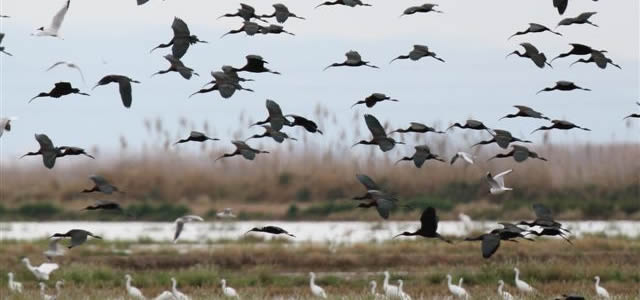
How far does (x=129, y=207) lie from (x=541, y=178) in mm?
9735

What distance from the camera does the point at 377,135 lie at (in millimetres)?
11312

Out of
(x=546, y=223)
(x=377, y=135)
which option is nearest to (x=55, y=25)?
(x=377, y=135)

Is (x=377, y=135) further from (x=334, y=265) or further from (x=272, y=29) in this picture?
(x=334, y=265)

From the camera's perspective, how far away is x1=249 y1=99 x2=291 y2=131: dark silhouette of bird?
36.7 feet

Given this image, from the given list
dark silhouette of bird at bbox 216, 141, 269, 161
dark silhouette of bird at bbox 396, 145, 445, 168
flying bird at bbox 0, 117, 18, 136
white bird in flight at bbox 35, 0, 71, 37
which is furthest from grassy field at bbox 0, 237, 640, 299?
white bird in flight at bbox 35, 0, 71, 37

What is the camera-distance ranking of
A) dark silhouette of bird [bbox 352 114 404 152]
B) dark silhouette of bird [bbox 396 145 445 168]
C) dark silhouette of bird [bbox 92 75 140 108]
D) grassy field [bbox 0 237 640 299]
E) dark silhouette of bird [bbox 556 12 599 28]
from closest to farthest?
dark silhouette of bird [bbox 92 75 140 108], dark silhouette of bird [bbox 352 114 404 152], dark silhouette of bird [bbox 396 145 445 168], dark silhouette of bird [bbox 556 12 599 28], grassy field [bbox 0 237 640 299]

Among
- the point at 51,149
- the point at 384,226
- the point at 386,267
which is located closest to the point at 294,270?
the point at 386,267

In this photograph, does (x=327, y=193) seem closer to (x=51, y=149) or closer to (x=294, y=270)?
(x=294, y=270)

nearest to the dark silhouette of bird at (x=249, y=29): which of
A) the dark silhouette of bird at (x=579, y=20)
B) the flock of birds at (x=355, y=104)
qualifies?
the flock of birds at (x=355, y=104)

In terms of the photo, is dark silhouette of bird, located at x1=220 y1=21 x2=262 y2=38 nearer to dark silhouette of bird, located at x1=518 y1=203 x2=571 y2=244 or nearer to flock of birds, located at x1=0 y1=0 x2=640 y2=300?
flock of birds, located at x1=0 y1=0 x2=640 y2=300

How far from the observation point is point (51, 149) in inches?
440

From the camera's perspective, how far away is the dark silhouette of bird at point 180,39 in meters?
11.1

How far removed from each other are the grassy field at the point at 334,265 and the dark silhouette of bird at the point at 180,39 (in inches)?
236

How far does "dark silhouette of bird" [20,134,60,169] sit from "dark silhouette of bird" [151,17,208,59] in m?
1.20
